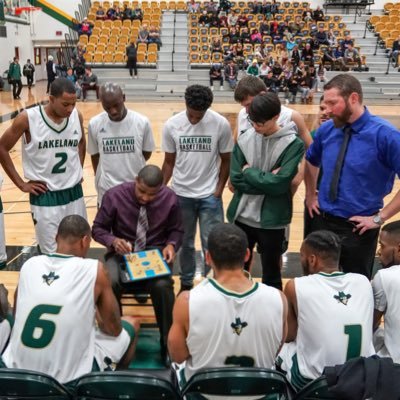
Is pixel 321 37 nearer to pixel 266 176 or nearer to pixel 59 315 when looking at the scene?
pixel 266 176

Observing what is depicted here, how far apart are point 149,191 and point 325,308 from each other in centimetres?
137

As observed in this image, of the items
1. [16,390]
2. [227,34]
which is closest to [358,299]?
[16,390]

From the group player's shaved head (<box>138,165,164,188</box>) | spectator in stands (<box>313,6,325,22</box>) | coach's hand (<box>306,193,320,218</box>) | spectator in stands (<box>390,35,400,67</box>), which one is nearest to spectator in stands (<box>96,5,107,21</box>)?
spectator in stands (<box>313,6,325,22</box>)

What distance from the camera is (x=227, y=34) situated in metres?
20.7

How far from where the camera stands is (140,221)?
316 centimetres

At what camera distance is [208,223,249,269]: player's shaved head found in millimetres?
2004

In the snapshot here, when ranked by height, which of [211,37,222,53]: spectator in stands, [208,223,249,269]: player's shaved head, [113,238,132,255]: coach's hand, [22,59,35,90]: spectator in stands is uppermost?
[211,37,222,53]: spectator in stands

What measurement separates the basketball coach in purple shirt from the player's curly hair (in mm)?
588

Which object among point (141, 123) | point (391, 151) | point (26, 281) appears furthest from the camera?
point (141, 123)

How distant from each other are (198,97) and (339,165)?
1113mm

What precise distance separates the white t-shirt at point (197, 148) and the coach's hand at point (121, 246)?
0.74 m

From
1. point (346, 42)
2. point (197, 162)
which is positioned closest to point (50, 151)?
point (197, 162)

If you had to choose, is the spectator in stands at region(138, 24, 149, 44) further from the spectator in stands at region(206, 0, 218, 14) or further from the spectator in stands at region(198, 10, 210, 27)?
the spectator in stands at region(206, 0, 218, 14)

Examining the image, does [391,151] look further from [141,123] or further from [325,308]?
[141,123]
